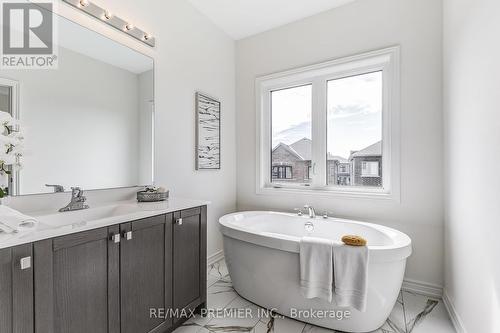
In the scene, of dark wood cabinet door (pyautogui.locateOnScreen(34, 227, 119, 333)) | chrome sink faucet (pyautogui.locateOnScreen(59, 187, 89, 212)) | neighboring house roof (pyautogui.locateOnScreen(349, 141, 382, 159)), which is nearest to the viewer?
dark wood cabinet door (pyautogui.locateOnScreen(34, 227, 119, 333))

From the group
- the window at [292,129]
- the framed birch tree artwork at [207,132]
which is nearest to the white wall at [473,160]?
Answer: the window at [292,129]

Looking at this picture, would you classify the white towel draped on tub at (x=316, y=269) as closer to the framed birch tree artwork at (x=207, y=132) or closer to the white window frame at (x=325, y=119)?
the white window frame at (x=325, y=119)

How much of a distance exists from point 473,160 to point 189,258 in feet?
6.44

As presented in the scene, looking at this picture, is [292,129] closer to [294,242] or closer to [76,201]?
[294,242]

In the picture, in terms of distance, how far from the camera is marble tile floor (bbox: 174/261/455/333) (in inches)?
68.5

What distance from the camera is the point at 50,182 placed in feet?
4.97

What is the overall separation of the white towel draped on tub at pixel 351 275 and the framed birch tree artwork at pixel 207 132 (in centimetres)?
165

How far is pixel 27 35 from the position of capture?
144cm

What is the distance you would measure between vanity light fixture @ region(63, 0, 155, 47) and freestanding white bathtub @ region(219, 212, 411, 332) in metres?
1.71

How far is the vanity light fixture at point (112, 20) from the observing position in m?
1.65

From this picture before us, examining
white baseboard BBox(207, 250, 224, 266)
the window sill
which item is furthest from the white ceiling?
white baseboard BBox(207, 250, 224, 266)

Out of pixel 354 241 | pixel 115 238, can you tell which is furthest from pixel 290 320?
pixel 115 238

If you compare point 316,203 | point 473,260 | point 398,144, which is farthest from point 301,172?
point 473,260

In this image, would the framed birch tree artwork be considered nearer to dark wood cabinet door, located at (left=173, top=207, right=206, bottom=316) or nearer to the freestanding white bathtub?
the freestanding white bathtub
